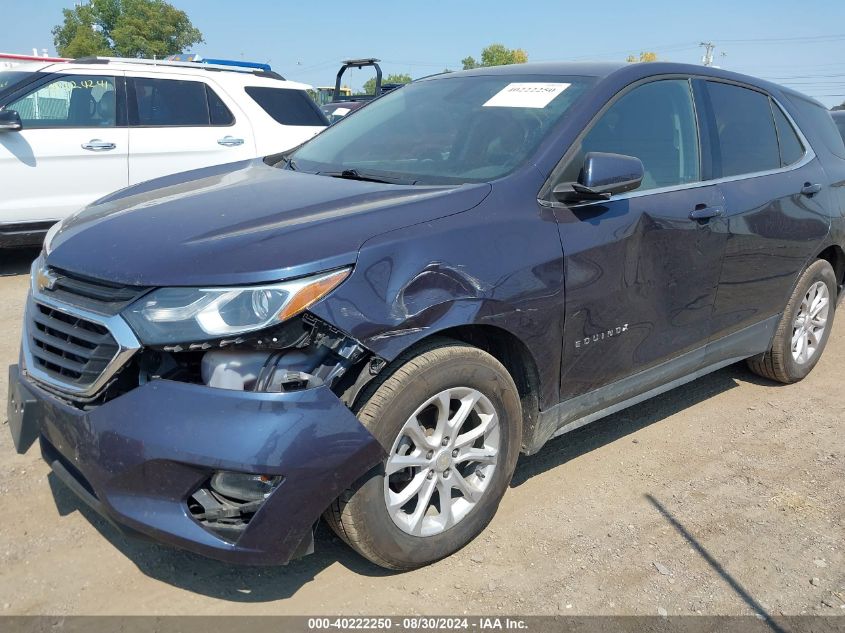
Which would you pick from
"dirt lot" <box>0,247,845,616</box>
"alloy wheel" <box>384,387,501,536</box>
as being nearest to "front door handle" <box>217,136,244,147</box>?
"dirt lot" <box>0,247,845,616</box>

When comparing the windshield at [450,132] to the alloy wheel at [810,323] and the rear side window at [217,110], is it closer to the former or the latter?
the alloy wheel at [810,323]

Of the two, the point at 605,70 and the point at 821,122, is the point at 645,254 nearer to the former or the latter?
the point at 605,70

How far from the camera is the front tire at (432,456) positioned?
2.36 meters

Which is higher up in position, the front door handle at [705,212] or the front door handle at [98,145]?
the front door handle at [705,212]

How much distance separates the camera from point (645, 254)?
10.3 ft

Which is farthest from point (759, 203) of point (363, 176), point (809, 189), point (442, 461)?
point (442, 461)

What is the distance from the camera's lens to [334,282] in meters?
2.23

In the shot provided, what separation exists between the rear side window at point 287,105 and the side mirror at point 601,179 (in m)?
5.47

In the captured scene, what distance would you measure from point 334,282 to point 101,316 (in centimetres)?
70

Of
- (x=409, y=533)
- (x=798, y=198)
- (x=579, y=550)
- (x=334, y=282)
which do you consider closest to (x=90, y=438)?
(x=334, y=282)

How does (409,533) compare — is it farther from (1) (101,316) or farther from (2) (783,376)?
(2) (783,376)

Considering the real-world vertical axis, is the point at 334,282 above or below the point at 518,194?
below

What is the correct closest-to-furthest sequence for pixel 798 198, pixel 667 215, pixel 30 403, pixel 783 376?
pixel 30 403, pixel 667 215, pixel 798 198, pixel 783 376

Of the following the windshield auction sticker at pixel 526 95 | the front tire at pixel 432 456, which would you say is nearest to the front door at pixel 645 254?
the windshield auction sticker at pixel 526 95
